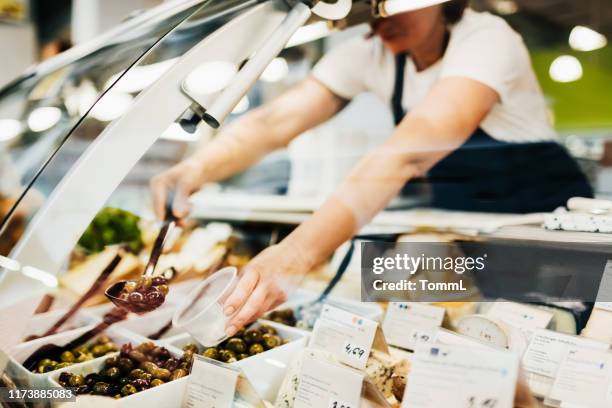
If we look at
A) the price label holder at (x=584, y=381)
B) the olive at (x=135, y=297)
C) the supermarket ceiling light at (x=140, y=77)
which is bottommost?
the price label holder at (x=584, y=381)

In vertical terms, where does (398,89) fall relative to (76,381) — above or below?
above

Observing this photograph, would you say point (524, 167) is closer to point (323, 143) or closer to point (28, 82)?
point (323, 143)

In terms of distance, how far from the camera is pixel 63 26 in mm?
2561

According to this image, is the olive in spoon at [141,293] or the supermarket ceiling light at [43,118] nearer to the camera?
the olive in spoon at [141,293]

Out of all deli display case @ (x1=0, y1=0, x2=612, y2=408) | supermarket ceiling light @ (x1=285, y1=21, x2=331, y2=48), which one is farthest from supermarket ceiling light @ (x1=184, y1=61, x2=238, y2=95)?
supermarket ceiling light @ (x1=285, y1=21, x2=331, y2=48)

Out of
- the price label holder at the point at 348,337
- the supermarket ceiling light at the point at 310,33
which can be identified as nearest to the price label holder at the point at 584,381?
the price label holder at the point at 348,337

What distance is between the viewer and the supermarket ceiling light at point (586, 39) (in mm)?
1267

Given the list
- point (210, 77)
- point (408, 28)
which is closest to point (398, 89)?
point (408, 28)

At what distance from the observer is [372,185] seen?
1.54 meters

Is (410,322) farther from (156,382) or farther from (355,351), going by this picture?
(156,382)

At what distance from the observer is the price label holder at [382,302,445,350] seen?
1.28 m

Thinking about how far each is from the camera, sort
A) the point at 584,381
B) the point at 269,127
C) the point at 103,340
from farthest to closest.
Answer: the point at 269,127
the point at 103,340
the point at 584,381

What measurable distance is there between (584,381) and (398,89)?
1.03 metres

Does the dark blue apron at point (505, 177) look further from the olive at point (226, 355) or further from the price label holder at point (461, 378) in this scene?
the olive at point (226, 355)
